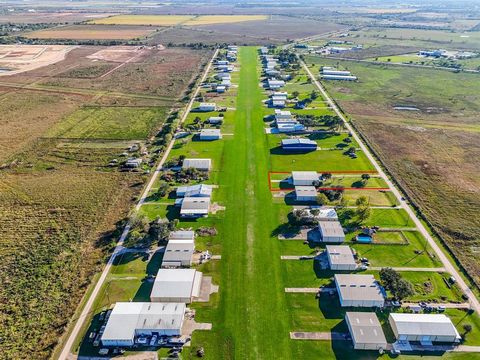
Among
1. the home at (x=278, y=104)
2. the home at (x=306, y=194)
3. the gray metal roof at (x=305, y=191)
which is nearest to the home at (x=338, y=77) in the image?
the home at (x=278, y=104)

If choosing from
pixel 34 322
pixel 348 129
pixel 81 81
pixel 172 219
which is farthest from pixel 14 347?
pixel 81 81

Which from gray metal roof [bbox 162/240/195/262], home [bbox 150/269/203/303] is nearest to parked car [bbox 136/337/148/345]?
home [bbox 150/269/203/303]

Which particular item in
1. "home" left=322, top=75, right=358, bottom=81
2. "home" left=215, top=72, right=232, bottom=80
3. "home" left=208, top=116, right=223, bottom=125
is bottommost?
"home" left=208, top=116, right=223, bottom=125

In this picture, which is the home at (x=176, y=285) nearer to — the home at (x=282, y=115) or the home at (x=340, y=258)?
the home at (x=340, y=258)

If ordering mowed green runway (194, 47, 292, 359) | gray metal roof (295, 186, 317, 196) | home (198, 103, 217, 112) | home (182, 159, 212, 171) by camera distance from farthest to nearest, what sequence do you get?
home (198, 103, 217, 112)
home (182, 159, 212, 171)
gray metal roof (295, 186, 317, 196)
mowed green runway (194, 47, 292, 359)

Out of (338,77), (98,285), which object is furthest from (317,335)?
(338,77)

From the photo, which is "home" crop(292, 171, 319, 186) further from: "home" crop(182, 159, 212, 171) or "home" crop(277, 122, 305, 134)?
"home" crop(277, 122, 305, 134)

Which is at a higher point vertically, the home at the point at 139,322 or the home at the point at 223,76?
the home at the point at 223,76
